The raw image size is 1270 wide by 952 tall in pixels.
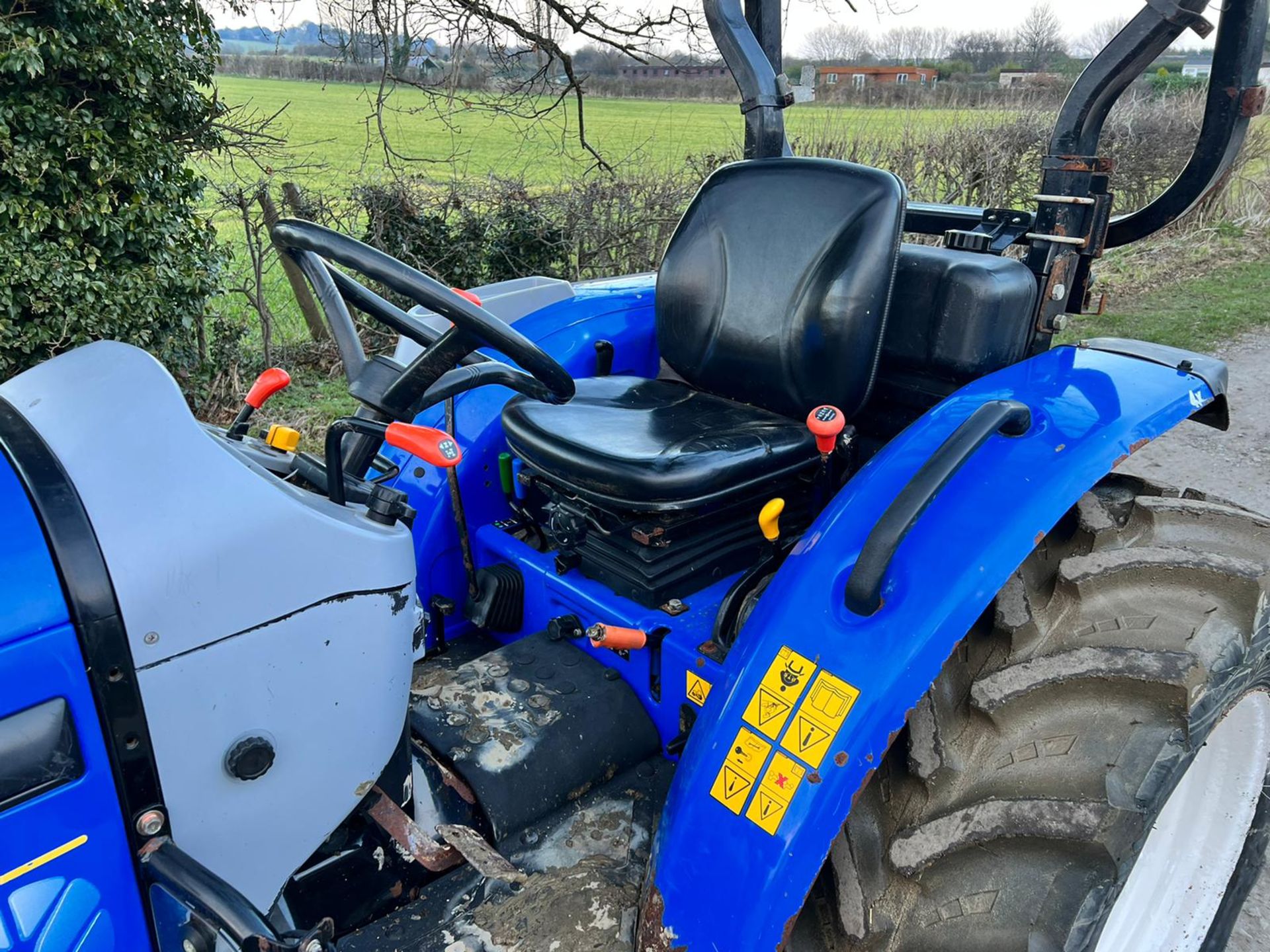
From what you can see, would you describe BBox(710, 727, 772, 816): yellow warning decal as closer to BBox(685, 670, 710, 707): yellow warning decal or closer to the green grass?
BBox(685, 670, 710, 707): yellow warning decal

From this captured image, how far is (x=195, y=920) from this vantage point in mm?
1082

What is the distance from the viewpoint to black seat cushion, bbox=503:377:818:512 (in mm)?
1779

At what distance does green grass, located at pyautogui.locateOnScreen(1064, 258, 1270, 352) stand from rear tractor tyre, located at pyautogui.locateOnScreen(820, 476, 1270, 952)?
4.60 meters

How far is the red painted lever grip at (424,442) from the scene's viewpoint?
1.27 metres

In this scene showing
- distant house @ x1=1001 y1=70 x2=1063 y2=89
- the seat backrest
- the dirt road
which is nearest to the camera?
the seat backrest

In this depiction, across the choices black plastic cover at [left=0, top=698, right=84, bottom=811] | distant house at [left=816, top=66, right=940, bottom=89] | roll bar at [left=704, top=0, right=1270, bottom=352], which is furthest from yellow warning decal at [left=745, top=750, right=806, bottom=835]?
distant house at [left=816, top=66, right=940, bottom=89]

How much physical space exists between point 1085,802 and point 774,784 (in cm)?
41

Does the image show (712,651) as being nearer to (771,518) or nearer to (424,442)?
(771,518)

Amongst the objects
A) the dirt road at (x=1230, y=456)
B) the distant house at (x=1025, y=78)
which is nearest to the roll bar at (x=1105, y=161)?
the dirt road at (x=1230, y=456)

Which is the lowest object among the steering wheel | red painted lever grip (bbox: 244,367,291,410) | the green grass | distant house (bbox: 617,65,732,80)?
the green grass

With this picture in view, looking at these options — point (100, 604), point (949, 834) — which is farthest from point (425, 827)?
point (949, 834)

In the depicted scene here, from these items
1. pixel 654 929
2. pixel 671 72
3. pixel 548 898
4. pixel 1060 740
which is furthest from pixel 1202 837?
pixel 671 72

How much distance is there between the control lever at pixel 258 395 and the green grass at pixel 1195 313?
5.23 meters

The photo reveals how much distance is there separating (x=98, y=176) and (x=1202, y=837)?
4.71m
